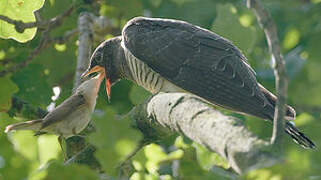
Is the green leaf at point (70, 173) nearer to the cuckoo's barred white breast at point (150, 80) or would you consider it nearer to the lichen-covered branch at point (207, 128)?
the lichen-covered branch at point (207, 128)

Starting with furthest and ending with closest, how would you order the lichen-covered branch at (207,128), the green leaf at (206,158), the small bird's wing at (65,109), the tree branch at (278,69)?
1. the small bird's wing at (65,109)
2. the green leaf at (206,158)
3. the tree branch at (278,69)
4. the lichen-covered branch at (207,128)

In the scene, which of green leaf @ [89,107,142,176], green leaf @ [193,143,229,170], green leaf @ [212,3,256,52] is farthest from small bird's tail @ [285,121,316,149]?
green leaf @ [89,107,142,176]

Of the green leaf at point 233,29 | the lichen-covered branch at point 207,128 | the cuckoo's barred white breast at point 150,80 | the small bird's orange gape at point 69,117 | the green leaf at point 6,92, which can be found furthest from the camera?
the cuckoo's barred white breast at point 150,80

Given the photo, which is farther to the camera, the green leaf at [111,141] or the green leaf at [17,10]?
the green leaf at [17,10]

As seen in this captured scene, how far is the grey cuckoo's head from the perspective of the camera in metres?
5.12

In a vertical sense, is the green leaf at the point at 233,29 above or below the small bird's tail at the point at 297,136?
above

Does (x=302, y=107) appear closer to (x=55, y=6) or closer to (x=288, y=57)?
(x=288, y=57)

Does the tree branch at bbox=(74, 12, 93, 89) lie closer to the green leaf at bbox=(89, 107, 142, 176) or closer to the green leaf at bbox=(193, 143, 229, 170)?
the green leaf at bbox=(193, 143, 229, 170)

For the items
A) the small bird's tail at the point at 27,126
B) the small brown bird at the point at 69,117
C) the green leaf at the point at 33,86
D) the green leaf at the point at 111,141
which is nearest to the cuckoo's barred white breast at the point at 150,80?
the small brown bird at the point at 69,117

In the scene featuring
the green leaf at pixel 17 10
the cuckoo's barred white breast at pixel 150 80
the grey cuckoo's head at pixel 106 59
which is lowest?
the grey cuckoo's head at pixel 106 59

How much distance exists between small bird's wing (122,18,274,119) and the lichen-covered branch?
0.95 metres

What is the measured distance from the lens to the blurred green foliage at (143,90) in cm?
233

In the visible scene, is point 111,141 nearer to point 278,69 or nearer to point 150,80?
point 278,69

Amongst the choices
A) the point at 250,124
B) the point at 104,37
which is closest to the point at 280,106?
the point at 250,124
